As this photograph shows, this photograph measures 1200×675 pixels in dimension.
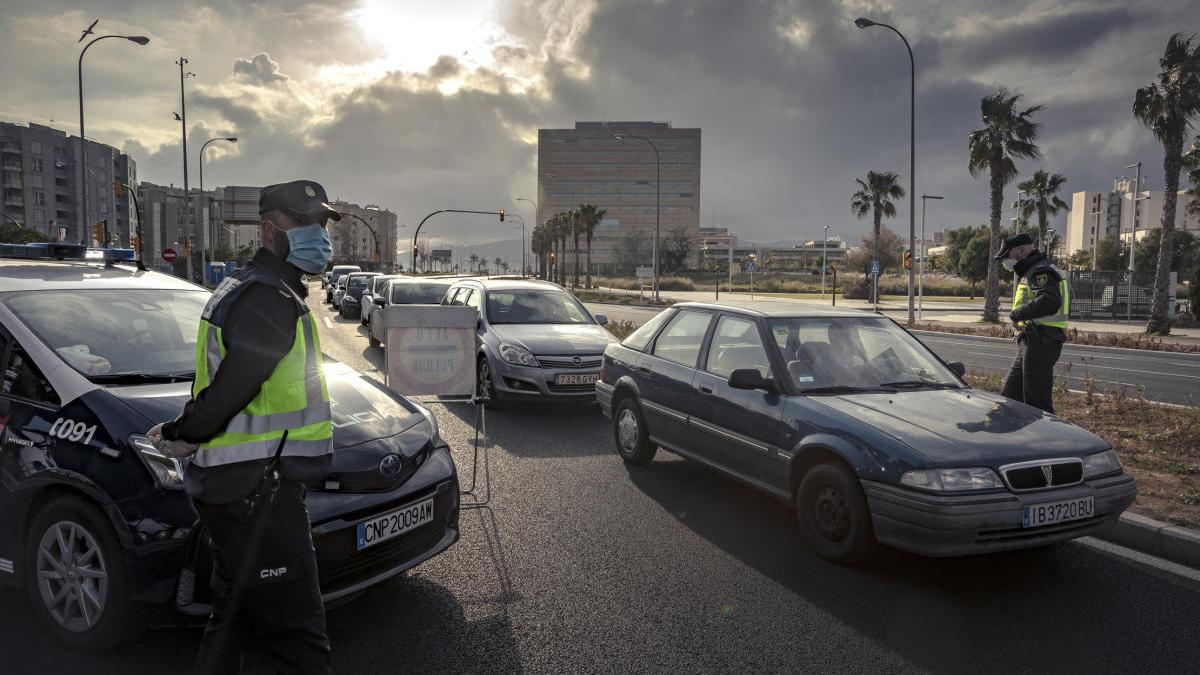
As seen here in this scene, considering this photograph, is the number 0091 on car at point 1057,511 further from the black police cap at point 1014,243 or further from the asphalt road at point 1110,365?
the asphalt road at point 1110,365

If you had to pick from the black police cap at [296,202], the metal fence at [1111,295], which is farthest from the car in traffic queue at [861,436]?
the metal fence at [1111,295]

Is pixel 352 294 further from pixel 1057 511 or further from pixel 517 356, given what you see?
pixel 1057 511

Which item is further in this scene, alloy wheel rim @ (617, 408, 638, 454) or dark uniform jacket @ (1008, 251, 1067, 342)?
alloy wheel rim @ (617, 408, 638, 454)

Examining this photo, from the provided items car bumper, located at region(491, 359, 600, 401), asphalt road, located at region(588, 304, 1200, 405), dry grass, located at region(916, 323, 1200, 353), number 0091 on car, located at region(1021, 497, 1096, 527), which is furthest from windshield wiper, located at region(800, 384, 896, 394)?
dry grass, located at region(916, 323, 1200, 353)

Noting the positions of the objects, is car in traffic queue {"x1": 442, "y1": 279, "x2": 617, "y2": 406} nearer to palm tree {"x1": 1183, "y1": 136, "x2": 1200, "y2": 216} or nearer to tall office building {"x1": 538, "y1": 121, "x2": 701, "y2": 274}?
palm tree {"x1": 1183, "y1": 136, "x2": 1200, "y2": 216}

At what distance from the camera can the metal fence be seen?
111 ft

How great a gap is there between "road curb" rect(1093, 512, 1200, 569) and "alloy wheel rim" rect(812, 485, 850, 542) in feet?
6.10

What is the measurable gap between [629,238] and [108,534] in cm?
12461

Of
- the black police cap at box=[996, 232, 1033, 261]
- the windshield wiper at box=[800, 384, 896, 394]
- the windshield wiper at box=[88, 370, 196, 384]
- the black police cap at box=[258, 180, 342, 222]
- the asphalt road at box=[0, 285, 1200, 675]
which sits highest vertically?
the black police cap at box=[996, 232, 1033, 261]

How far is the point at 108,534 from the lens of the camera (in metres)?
3.07

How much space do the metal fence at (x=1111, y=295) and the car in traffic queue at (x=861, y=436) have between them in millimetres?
33552

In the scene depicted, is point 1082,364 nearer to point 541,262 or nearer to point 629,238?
point 629,238

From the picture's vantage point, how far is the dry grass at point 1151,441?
17.5 feet

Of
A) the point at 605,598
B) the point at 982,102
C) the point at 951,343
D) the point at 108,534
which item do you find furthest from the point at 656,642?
the point at 982,102
